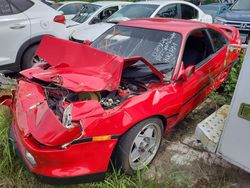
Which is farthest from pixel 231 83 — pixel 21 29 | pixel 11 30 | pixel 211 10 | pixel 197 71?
pixel 211 10

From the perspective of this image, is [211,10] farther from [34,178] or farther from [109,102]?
[34,178]

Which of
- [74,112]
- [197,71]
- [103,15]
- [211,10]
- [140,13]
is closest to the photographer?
[74,112]

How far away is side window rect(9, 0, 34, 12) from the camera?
5.26m

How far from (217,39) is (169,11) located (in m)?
3.07

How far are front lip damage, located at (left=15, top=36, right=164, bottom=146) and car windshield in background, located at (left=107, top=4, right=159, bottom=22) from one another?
353 centimetres

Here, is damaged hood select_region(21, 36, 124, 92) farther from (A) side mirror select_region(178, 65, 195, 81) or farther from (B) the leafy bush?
A: (B) the leafy bush

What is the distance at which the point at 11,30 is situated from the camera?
5.14 m

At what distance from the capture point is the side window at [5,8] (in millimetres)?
5129

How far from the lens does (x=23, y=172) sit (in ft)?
9.84

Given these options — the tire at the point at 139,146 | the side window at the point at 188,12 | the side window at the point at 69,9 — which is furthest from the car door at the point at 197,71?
the side window at the point at 69,9

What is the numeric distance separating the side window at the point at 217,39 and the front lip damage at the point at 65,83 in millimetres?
1486

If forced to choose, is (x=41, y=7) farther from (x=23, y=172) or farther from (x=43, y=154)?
(x=43, y=154)

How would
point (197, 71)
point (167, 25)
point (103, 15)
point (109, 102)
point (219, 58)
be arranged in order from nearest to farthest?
point (109, 102), point (197, 71), point (167, 25), point (219, 58), point (103, 15)

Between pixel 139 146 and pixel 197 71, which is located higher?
pixel 197 71
